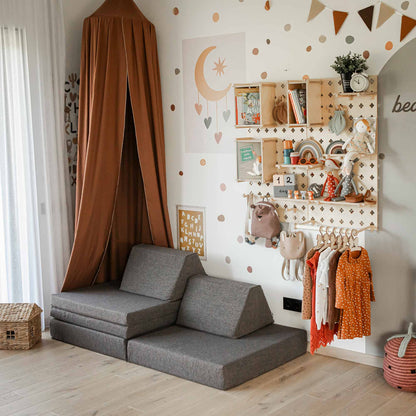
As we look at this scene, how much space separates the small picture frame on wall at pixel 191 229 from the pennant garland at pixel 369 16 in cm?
154

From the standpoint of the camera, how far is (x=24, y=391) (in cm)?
337

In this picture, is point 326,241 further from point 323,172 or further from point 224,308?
point 224,308

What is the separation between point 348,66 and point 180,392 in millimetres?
2000

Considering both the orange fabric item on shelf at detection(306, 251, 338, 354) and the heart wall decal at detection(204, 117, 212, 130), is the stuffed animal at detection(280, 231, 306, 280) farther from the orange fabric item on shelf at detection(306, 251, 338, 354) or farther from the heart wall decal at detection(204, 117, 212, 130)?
the heart wall decal at detection(204, 117, 212, 130)

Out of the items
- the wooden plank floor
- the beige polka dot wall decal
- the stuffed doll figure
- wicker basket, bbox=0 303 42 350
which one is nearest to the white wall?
the beige polka dot wall decal

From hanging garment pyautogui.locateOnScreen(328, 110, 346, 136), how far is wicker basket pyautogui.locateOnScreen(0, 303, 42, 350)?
2247 mm

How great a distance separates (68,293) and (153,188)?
95cm

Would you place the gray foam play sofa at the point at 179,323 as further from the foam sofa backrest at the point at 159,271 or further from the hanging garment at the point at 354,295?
the hanging garment at the point at 354,295

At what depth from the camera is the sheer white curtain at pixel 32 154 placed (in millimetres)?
4141

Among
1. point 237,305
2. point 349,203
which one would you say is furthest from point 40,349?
point 349,203

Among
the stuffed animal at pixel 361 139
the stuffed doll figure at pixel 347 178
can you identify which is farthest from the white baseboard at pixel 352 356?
the stuffed animal at pixel 361 139

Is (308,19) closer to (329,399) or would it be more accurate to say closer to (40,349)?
(329,399)

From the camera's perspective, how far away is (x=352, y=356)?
368 cm

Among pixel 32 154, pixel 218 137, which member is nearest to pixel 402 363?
pixel 218 137
